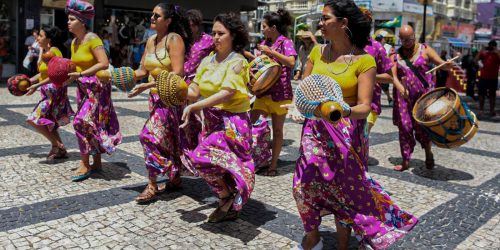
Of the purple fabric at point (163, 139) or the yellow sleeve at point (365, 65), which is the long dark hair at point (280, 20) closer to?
the purple fabric at point (163, 139)

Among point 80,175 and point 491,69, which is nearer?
point 80,175

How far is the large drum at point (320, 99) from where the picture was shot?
8.32ft

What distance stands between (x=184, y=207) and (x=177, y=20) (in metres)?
1.68

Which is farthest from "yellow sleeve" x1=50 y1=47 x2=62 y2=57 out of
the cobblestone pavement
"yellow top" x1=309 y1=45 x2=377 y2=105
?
"yellow top" x1=309 y1=45 x2=377 y2=105

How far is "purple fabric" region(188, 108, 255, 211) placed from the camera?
367 cm

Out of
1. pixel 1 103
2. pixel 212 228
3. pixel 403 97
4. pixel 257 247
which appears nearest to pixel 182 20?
A: pixel 212 228

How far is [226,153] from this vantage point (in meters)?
3.72

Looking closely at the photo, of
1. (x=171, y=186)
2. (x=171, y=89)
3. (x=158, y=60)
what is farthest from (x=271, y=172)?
(x=171, y=89)

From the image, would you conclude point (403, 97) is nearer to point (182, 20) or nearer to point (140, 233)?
point (182, 20)

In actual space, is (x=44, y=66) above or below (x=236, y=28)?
below

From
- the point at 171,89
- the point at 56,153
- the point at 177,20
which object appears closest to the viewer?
the point at 171,89

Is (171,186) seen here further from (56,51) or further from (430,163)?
(430,163)

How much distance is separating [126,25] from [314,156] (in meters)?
16.4

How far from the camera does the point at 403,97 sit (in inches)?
231
